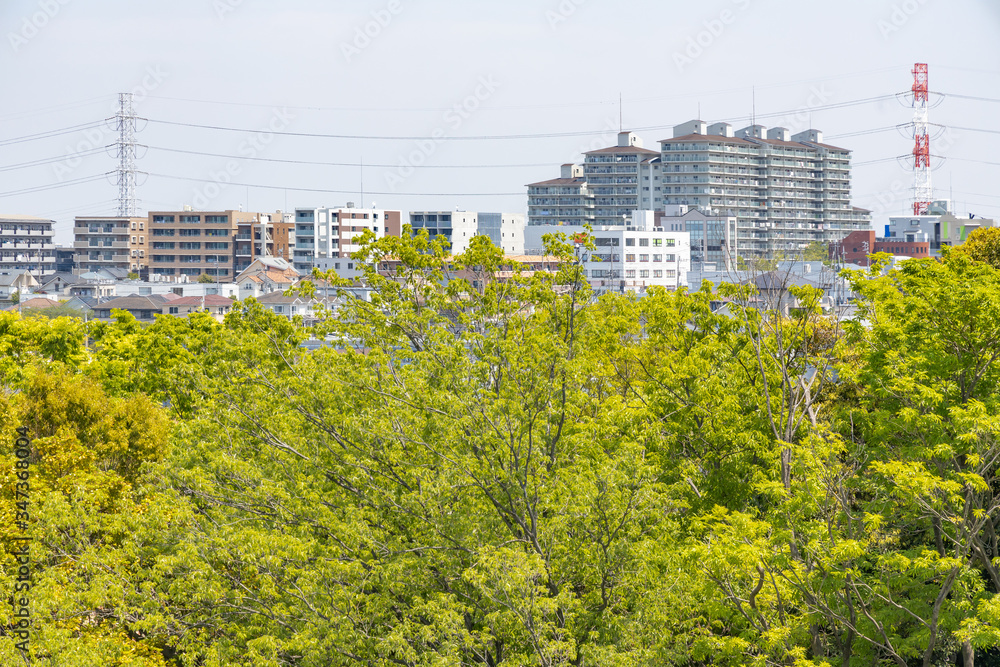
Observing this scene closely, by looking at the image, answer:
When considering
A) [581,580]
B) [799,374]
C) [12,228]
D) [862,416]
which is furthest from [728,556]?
[12,228]

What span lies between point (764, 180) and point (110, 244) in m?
98.5

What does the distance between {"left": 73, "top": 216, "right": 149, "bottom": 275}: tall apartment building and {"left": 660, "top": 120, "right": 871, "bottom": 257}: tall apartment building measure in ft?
256

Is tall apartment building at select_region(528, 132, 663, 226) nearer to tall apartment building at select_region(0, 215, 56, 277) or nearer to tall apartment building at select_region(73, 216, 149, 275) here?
tall apartment building at select_region(73, 216, 149, 275)

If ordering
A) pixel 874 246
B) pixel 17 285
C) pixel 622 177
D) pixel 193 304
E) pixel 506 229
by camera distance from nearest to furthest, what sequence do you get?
pixel 193 304 → pixel 17 285 → pixel 874 246 → pixel 506 229 → pixel 622 177

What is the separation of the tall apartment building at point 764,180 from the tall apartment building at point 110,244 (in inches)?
3074

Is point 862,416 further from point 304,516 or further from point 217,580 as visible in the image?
point 217,580

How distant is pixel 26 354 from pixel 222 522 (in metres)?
22.3

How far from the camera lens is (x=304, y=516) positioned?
14594mm

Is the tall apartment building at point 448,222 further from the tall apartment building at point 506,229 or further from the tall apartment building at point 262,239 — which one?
the tall apartment building at point 262,239

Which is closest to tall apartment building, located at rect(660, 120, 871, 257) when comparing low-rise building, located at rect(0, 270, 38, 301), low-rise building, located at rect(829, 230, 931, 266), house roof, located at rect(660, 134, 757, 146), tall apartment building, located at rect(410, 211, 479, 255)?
house roof, located at rect(660, 134, 757, 146)

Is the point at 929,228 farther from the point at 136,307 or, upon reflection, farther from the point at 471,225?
the point at 136,307

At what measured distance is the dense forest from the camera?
43.5ft

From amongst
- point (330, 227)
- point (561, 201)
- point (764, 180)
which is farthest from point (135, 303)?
point (764, 180)

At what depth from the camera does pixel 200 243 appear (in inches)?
5600
